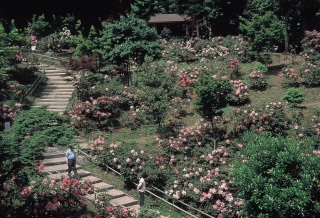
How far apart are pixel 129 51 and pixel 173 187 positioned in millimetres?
11162

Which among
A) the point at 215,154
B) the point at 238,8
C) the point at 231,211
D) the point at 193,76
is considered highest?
the point at 238,8

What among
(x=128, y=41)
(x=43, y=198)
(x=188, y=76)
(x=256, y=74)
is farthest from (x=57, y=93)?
(x=43, y=198)

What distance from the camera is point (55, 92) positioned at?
23.9 m

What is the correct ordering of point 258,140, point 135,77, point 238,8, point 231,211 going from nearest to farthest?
point 258,140
point 231,211
point 135,77
point 238,8

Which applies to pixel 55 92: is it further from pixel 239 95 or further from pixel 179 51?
pixel 239 95

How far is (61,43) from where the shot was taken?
104ft

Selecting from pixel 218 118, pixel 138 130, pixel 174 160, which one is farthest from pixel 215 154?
pixel 138 130

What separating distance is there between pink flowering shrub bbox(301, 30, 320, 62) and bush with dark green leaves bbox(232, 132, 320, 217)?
1356cm

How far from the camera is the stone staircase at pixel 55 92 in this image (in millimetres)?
22297

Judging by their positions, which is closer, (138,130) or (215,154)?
(215,154)

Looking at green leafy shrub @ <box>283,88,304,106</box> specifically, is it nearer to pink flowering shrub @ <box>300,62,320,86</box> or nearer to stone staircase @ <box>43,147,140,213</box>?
pink flowering shrub @ <box>300,62,320,86</box>

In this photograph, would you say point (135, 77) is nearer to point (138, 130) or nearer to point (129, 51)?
point (129, 51)

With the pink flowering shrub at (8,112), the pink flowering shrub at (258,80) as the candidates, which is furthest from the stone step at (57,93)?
the pink flowering shrub at (258,80)

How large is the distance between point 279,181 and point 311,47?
1618 centimetres
